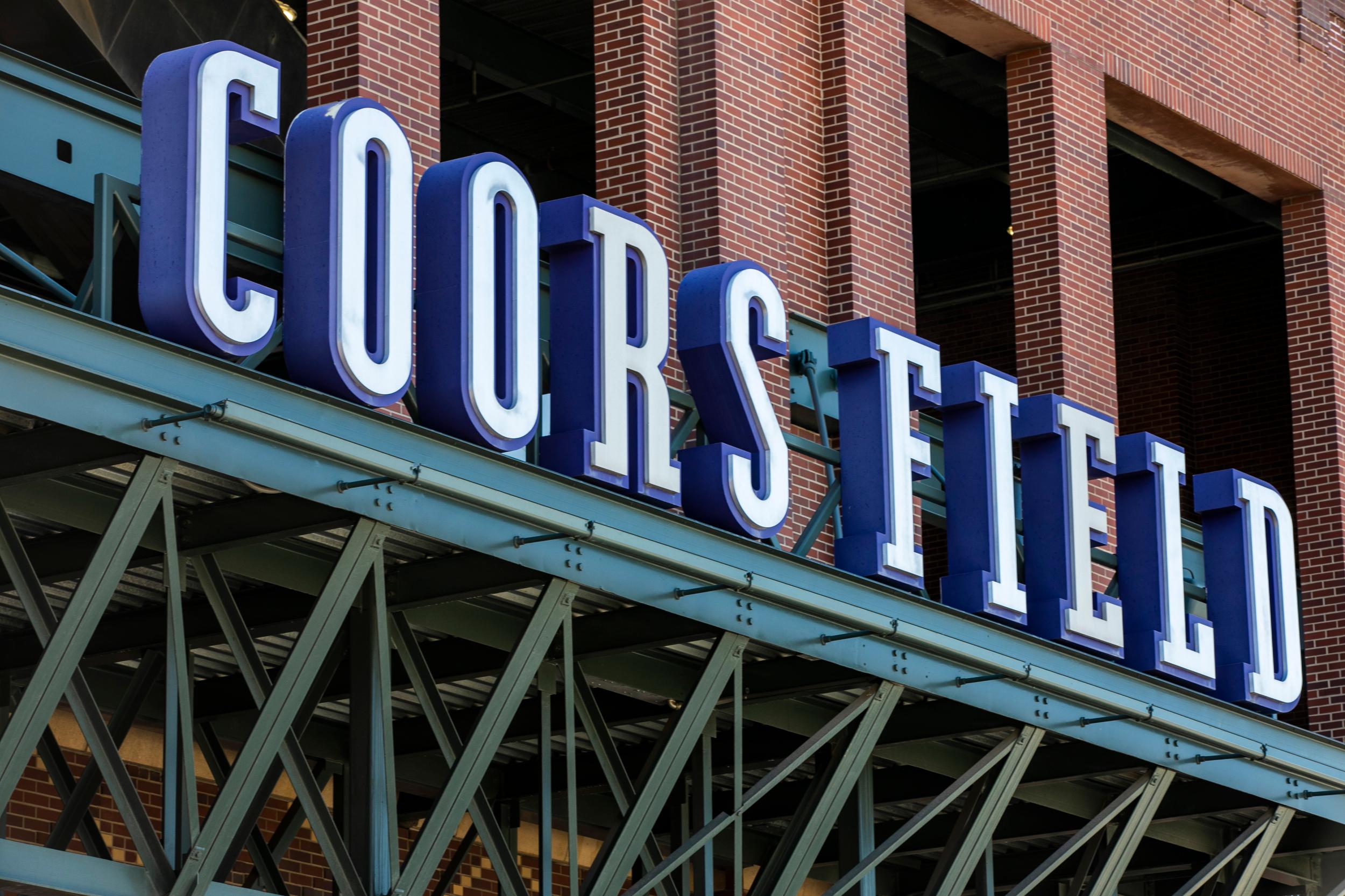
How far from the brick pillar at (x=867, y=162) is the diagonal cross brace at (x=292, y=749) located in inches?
339

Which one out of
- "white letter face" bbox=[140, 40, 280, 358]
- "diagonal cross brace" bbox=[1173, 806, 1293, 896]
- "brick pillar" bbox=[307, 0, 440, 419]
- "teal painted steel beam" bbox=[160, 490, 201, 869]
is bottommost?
"teal painted steel beam" bbox=[160, 490, 201, 869]

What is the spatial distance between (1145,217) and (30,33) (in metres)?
15.6

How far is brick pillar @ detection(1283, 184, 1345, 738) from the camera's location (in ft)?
80.9

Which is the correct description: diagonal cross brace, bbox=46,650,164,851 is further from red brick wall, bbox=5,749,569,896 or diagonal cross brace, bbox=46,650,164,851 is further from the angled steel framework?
red brick wall, bbox=5,749,569,896

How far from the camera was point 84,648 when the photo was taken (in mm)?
11258

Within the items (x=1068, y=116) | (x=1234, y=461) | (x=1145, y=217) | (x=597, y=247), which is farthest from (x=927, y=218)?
(x=597, y=247)

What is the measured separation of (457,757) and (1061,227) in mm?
11632

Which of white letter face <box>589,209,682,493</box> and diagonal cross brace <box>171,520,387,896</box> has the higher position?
white letter face <box>589,209,682,493</box>

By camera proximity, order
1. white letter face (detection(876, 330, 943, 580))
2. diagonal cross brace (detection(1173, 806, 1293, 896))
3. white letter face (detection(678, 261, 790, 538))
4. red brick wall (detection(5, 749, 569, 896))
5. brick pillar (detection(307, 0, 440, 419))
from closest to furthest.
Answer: white letter face (detection(678, 261, 790, 538)) < white letter face (detection(876, 330, 943, 580)) < brick pillar (detection(307, 0, 440, 419)) < red brick wall (detection(5, 749, 569, 896)) < diagonal cross brace (detection(1173, 806, 1293, 896))

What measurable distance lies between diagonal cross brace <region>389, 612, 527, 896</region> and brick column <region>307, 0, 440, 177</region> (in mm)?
4494

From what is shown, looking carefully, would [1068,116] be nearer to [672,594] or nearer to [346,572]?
[672,594]

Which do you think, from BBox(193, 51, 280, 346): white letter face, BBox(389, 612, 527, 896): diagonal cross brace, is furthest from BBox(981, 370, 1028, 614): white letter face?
BBox(193, 51, 280, 346): white letter face

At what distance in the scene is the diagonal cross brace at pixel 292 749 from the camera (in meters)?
12.2

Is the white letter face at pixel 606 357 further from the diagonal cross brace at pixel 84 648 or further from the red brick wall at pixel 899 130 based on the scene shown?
the diagonal cross brace at pixel 84 648
